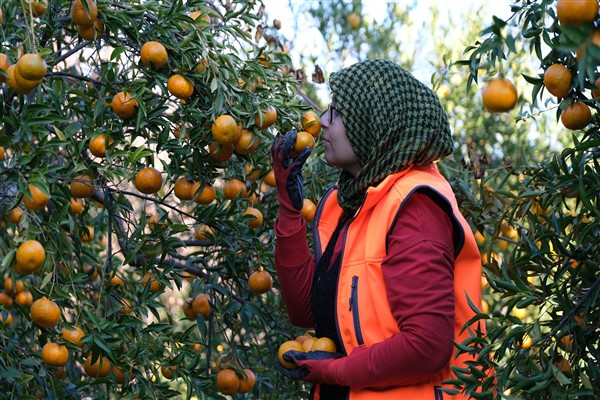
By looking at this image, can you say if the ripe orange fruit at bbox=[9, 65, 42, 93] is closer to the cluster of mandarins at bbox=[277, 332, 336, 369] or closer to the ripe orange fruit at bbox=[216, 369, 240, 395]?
the cluster of mandarins at bbox=[277, 332, 336, 369]

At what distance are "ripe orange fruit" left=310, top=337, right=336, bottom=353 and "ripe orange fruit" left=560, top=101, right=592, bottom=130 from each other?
774 millimetres

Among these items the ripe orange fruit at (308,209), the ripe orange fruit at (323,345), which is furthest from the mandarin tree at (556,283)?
the ripe orange fruit at (308,209)

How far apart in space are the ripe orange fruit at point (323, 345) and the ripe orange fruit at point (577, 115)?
0.77 metres

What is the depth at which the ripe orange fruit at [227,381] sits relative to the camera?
8.93ft

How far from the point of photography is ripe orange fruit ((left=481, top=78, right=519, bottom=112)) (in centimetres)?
193

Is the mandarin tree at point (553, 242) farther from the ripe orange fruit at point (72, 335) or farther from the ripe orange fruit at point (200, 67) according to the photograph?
the ripe orange fruit at point (72, 335)

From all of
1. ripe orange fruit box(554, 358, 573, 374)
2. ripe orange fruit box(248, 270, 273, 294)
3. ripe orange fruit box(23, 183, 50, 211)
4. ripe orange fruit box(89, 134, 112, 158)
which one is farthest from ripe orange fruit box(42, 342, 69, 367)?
ripe orange fruit box(554, 358, 573, 374)

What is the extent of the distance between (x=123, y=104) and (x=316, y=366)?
2.95ft

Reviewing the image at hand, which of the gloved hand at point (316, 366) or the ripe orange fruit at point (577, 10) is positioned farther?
the gloved hand at point (316, 366)

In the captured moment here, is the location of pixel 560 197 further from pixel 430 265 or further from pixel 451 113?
pixel 451 113

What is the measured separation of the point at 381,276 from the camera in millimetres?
1959

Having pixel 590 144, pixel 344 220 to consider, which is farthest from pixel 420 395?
pixel 590 144

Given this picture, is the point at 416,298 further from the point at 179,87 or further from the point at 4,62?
the point at 4,62

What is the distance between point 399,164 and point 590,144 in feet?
1.59
